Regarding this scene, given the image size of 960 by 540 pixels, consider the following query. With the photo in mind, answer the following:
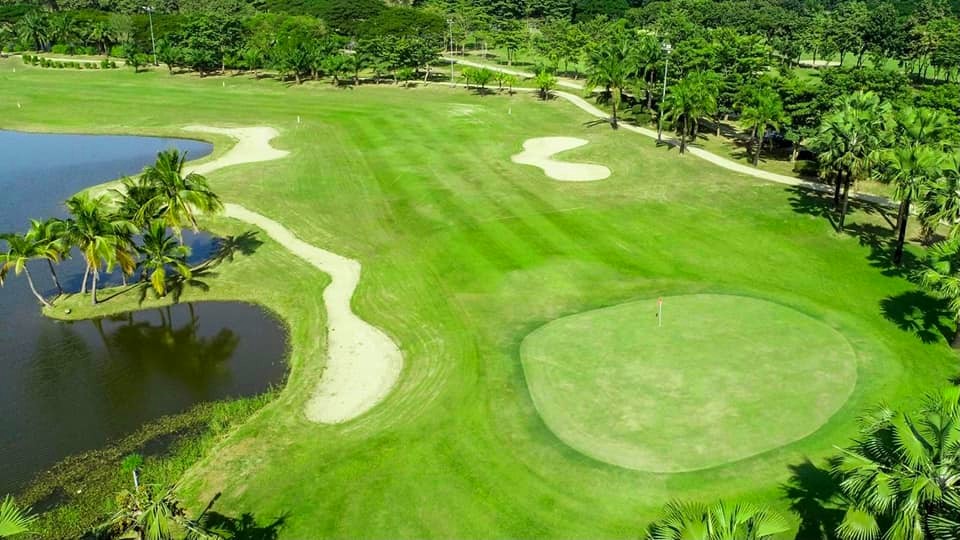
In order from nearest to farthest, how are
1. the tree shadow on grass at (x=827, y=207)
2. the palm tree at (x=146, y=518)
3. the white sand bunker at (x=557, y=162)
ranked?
the palm tree at (x=146, y=518) < the tree shadow on grass at (x=827, y=207) < the white sand bunker at (x=557, y=162)

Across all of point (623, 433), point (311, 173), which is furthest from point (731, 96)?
point (623, 433)

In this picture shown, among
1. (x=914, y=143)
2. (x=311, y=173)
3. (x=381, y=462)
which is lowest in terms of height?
(x=381, y=462)

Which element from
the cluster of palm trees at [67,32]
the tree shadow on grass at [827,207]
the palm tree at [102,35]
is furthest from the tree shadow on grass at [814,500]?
the palm tree at [102,35]

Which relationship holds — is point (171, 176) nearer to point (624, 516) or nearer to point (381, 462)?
point (381, 462)

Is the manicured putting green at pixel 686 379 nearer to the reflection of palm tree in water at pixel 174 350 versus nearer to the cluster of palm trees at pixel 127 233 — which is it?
the reflection of palm tree in water at pixel 174 350

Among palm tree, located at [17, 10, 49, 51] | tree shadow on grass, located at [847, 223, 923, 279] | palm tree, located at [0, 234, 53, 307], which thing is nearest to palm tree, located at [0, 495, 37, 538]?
palm tree, located at [0, 234, 53, 307]

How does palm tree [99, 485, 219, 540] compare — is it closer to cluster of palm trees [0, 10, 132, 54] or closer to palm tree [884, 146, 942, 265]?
palm tree [884, 146, 942, 265]
